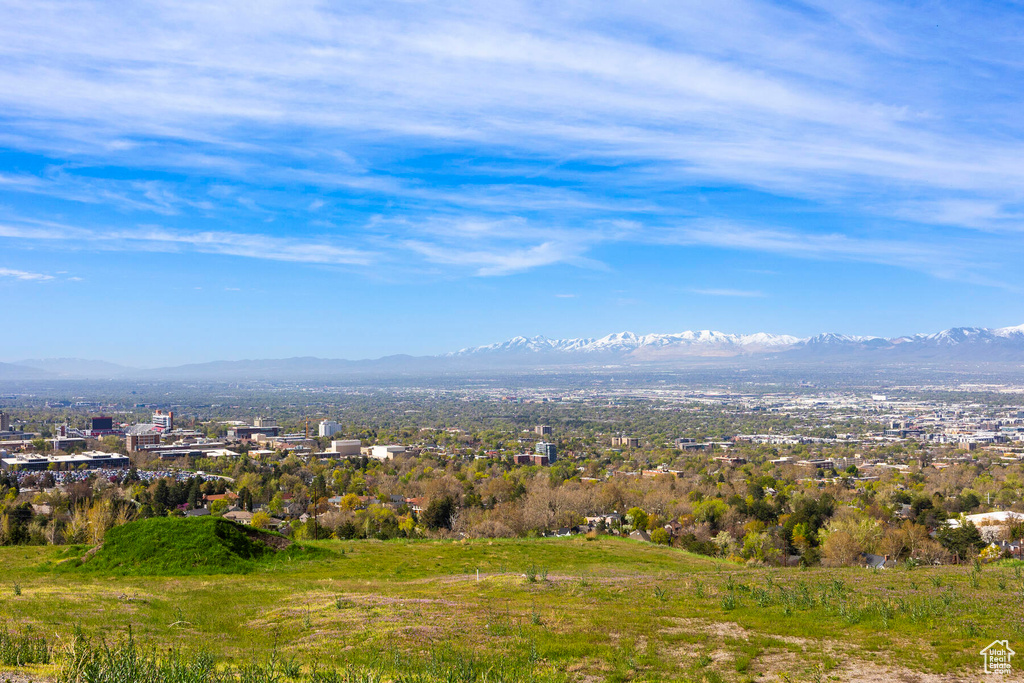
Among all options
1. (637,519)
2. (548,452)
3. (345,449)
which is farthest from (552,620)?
(345,449)

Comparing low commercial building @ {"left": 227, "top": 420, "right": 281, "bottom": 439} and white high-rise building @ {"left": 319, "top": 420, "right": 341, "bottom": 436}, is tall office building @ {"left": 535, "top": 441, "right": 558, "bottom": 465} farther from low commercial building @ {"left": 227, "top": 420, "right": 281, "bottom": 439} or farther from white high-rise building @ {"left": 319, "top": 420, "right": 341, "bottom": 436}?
low commercial building @ {"left": 227, "top": 420, "right": 281, "bottom": 439}

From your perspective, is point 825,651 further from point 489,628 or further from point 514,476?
point 514,476

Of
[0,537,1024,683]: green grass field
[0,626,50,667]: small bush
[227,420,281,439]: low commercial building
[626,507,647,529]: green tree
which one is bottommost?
[227,420,281,439]: low commercial building

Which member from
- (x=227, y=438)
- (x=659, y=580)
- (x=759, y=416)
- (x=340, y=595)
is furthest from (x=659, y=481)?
(x=759, y=416)

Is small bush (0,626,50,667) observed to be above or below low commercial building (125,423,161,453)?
above

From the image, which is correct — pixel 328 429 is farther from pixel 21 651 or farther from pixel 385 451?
pixel 21 651

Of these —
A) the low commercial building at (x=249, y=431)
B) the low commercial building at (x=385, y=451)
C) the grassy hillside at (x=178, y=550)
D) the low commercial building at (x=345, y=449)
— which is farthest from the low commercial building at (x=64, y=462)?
the grassy hillside at (x=178, y=550)

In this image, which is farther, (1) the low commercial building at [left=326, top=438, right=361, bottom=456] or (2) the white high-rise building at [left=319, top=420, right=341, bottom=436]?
(2) the white high-rise building at [left=319, top=420, right=341, bottom=436]

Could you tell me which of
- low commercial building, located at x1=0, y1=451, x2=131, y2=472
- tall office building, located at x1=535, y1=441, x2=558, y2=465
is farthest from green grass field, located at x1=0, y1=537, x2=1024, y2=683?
tall office building, located at x1=535, y1=441, x2=558, y2=465
